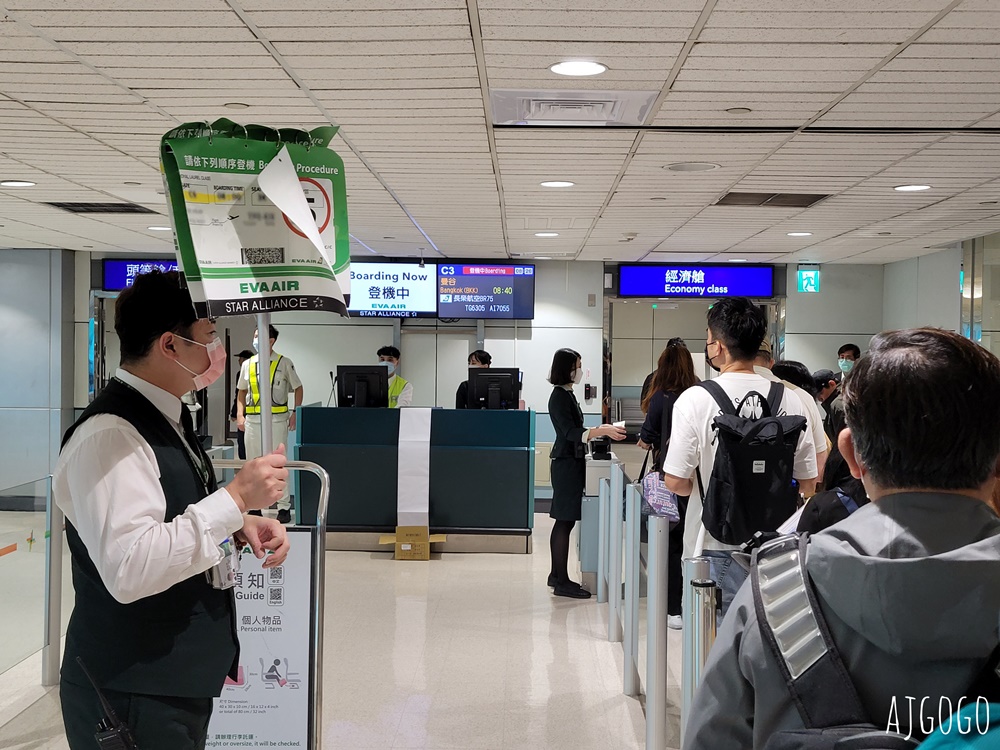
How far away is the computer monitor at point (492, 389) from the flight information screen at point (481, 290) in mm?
2542

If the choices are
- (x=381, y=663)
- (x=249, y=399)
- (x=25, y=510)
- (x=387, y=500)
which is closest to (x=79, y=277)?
(x=249, y=399)

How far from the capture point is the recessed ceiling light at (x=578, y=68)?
332 cm

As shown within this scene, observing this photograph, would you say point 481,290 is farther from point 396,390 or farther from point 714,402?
point 714,402

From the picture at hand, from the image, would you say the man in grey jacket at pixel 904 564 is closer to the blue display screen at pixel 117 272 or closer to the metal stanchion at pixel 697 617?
the metal stanchion at pixel 697 617

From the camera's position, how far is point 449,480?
745 cm

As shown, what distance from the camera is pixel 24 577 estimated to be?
14.2ft

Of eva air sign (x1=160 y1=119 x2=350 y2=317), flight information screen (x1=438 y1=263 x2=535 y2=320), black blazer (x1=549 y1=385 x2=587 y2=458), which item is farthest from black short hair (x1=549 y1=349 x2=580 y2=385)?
flight information screen (x1=438 y1=263 x2=535 y2=320)

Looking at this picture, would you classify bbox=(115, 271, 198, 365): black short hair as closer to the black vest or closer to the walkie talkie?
the black vest

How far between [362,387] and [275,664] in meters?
5.05

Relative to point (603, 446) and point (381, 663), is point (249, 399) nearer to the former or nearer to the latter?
point (603, 446)

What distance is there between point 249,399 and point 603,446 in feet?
11.3

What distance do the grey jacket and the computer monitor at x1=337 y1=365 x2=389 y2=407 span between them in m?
7.01

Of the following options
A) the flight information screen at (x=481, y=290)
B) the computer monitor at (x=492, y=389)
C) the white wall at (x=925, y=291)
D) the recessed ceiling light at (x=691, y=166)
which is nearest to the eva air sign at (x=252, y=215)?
the recessed ceiling light at (x=691, y=166)

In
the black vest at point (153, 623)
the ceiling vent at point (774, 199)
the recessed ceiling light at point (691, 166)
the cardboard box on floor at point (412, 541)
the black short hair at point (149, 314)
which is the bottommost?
the cardboard box on floor at point (412, 541)
